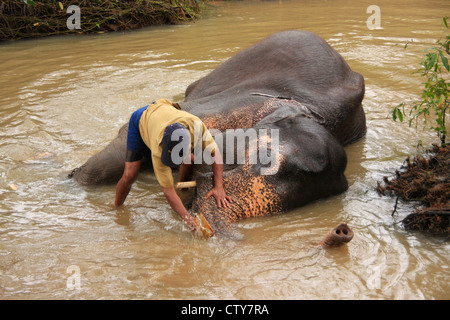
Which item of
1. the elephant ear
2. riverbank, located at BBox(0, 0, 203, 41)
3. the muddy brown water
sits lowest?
the muddy brown water

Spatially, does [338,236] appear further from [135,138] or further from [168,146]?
[135,138]

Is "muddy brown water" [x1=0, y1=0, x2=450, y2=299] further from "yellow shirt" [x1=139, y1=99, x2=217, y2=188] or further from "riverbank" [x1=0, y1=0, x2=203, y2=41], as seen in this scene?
"riverbank" [x1=0, y1=0, x2=203, y2=41]

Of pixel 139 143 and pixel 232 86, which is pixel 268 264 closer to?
pixel 139 143

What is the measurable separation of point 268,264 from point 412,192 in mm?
1470

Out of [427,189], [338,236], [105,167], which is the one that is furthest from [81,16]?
[338,236]

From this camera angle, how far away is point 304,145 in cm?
351

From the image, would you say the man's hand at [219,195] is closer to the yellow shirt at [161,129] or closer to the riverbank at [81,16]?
the yellow shirt at [161,129]

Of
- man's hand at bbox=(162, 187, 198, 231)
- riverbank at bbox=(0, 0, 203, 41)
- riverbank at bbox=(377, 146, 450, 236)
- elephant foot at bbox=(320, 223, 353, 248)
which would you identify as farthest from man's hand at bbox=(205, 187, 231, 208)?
riverbank at bbox=(0, 0, 203, 41)

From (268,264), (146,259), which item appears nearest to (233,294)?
(268,264)

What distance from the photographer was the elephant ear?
343 centimetres

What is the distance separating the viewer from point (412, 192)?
12.4 ft

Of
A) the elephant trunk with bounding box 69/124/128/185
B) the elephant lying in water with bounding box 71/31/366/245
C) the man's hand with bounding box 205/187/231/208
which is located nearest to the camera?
the man's hand with bounding box 205/187/231/208

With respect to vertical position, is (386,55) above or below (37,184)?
above

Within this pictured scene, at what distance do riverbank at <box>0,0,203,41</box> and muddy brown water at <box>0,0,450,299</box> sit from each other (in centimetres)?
195
